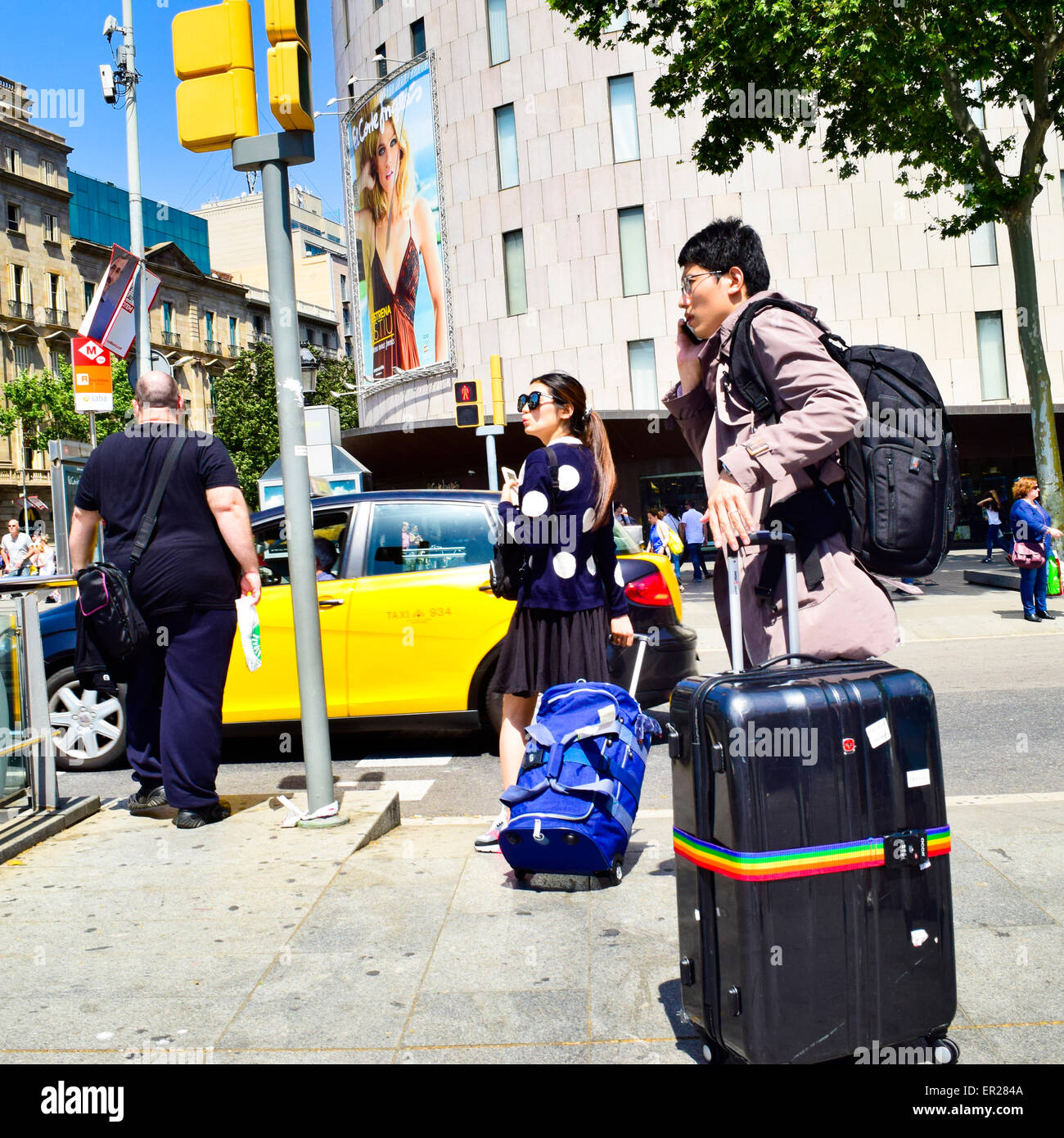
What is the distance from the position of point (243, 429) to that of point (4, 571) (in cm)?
2408

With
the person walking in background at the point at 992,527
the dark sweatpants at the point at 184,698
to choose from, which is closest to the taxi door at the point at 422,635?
the dark sweatpants at the point at 184,698

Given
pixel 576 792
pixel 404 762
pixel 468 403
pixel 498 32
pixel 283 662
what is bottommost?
pixel 404 762

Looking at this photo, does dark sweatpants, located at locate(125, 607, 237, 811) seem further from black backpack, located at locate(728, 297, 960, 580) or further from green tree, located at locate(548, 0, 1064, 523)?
green tree, located at locate(548, 0, 1064, 523)

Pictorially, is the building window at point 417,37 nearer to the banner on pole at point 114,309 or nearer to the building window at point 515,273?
the building window at point 515,273

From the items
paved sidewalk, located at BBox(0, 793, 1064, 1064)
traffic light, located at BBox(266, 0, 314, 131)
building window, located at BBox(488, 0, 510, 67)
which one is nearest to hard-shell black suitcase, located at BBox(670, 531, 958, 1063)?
paved sidewalk, located at BBox(0, 793, 1064, 1064)

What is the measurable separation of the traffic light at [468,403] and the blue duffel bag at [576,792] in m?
9.54

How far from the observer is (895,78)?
14289 mm

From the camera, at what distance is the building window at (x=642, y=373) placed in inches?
1190

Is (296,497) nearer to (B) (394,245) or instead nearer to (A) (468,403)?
(A) (468,403)

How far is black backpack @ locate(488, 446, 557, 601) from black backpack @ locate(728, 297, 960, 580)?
211 centimetres

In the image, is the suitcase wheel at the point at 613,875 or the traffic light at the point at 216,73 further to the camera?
the traffic light at the point at 216,73

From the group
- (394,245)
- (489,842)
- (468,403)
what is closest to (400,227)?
(394,245)

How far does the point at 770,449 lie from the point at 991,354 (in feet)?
97.0
